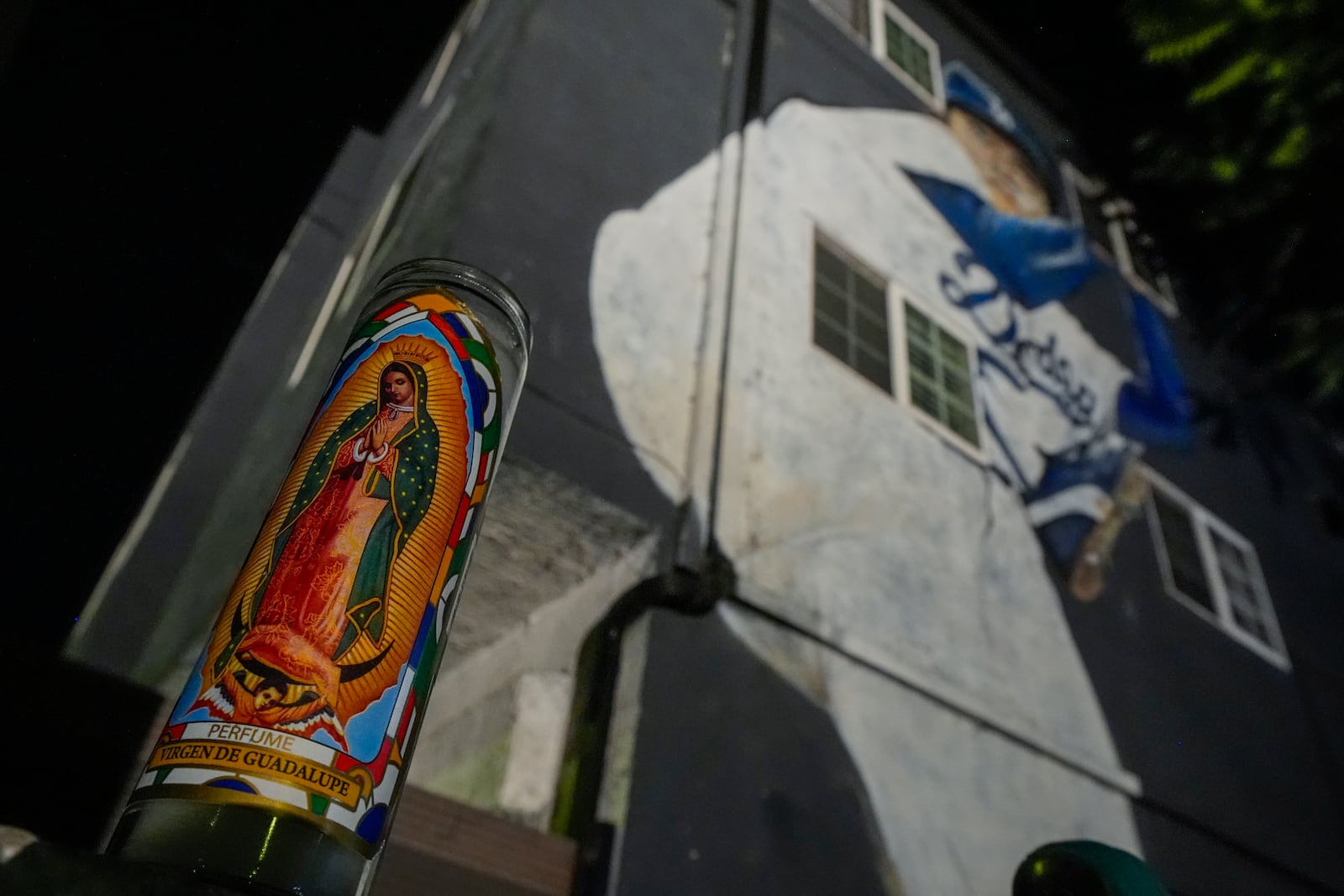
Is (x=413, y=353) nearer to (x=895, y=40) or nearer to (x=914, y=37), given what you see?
(x=895, y=40)

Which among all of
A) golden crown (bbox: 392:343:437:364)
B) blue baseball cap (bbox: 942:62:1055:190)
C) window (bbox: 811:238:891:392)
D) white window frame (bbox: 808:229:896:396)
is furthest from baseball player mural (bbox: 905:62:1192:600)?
golden crown (bbox: 392:343:437:364)

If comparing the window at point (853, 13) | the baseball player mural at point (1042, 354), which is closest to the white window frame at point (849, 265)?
the baseball player mural at point (1042, 354)

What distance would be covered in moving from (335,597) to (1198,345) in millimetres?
9426

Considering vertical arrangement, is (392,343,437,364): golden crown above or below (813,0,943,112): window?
below

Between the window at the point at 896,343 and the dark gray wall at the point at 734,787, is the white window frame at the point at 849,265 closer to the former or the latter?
the window at the point at 896,343

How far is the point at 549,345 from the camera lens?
132 inches

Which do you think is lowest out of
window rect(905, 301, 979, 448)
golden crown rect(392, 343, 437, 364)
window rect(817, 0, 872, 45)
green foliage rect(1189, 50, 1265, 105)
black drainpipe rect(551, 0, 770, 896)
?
black drainpipe rect(551, 0, 770, 896)

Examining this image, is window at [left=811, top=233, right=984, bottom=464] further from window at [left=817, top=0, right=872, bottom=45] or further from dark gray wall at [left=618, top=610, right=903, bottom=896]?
window at [left=817, top=0, right=872, bottom=45]

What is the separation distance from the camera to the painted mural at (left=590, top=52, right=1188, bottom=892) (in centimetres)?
353

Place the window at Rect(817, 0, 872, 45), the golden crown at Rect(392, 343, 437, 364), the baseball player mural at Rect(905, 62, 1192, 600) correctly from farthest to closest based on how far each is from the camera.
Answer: the window at Rect(817, 0, 872, 45) < the baseball player mural at Rect(905, 62, 1192, 600) < the golden crown at Rect(392, 343, 437, 364)

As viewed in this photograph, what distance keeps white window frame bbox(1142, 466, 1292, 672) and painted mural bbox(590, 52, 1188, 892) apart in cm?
34

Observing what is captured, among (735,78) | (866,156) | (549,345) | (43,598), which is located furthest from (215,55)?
(866,156)

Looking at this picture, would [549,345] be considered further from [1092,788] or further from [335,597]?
[1092,788]

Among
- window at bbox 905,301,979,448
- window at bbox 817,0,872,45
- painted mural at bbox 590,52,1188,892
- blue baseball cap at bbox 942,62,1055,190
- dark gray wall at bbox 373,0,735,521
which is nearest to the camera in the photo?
dark gray wall at bbox 373,0,735,521
